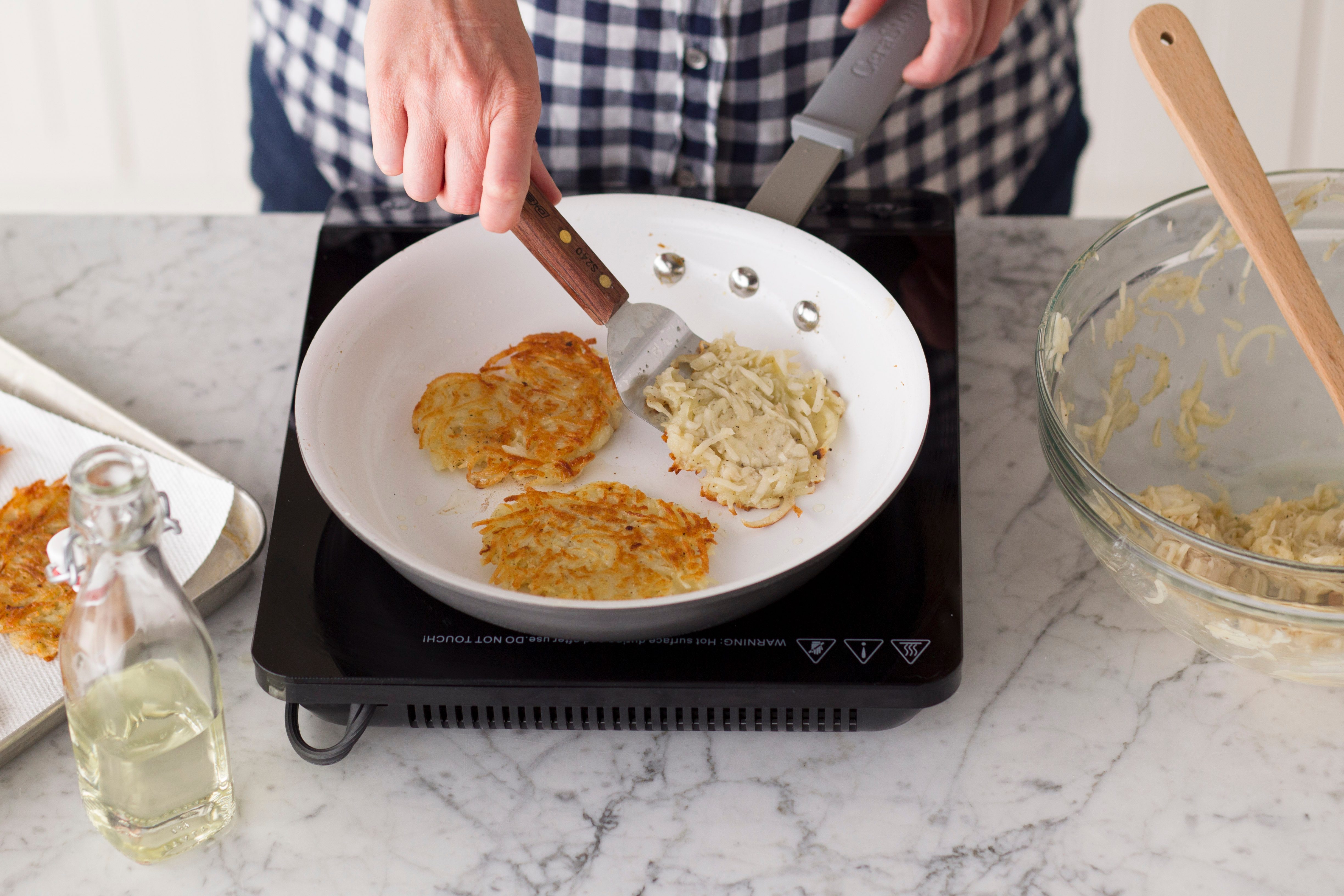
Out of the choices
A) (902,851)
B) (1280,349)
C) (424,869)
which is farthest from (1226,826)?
(424,869)

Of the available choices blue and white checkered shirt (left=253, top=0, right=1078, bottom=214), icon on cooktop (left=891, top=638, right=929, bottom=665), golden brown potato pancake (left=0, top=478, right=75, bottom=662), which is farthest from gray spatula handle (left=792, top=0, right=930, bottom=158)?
golden brown potato pancake (left=0, top=478, right=75, bottom=662)

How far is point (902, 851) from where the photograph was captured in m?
0.97

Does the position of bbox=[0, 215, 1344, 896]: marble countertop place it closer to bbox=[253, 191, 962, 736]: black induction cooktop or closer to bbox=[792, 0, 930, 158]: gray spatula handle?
bbox=[253, 191, 962, 736]: black induction cooktop

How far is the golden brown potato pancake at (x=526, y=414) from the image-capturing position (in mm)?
1166

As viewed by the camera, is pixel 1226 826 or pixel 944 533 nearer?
pixel 1226 826

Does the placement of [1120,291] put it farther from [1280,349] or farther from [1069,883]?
[1069,883]

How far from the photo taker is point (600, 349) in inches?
51.8

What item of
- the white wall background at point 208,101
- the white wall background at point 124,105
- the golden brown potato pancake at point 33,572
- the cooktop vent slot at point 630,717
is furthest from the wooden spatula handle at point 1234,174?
the white wall background at point 124,105

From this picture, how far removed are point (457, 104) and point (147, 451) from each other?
51 centimetres

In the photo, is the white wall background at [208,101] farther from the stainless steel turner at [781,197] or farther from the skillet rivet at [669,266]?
the skillet rivet at [669,266]

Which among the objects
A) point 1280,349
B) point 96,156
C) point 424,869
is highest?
point 1280,349

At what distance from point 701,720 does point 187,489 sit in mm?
574

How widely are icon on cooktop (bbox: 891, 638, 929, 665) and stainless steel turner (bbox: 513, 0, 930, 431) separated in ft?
1.18

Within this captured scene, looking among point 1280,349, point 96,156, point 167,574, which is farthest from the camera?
point 96,156
